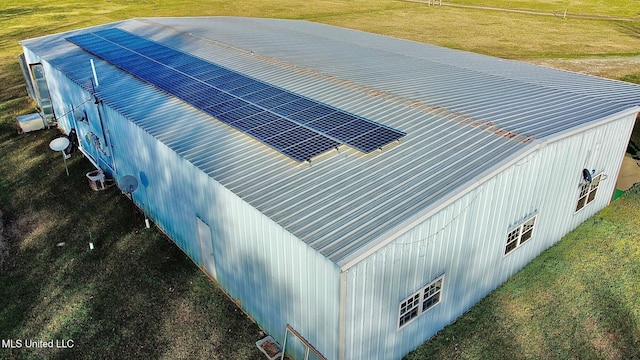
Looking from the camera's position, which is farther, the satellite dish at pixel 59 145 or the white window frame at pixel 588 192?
the satellite dish at pixel 59 145

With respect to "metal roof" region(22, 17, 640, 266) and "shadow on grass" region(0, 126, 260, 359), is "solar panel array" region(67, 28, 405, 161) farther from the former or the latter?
"shadow on grass" region(0, 126, 260, 359)

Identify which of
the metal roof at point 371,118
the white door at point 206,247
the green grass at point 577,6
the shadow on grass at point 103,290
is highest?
the metal roof at point 371,118

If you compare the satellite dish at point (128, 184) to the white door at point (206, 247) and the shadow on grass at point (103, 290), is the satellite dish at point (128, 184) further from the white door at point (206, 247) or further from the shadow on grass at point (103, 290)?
the white door at point (206, 247)

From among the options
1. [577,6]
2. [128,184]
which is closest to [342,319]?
[128,184]

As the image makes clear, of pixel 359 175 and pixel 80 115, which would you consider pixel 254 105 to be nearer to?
pixel 359 175

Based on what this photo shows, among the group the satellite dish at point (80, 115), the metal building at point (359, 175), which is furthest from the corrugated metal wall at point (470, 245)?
the satellite dish at point (80, 115)

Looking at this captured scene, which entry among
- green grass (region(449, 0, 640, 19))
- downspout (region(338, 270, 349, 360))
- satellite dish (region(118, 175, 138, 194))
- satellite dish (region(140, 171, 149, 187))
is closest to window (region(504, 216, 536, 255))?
downspout (region(338, 270, 349, 360))
